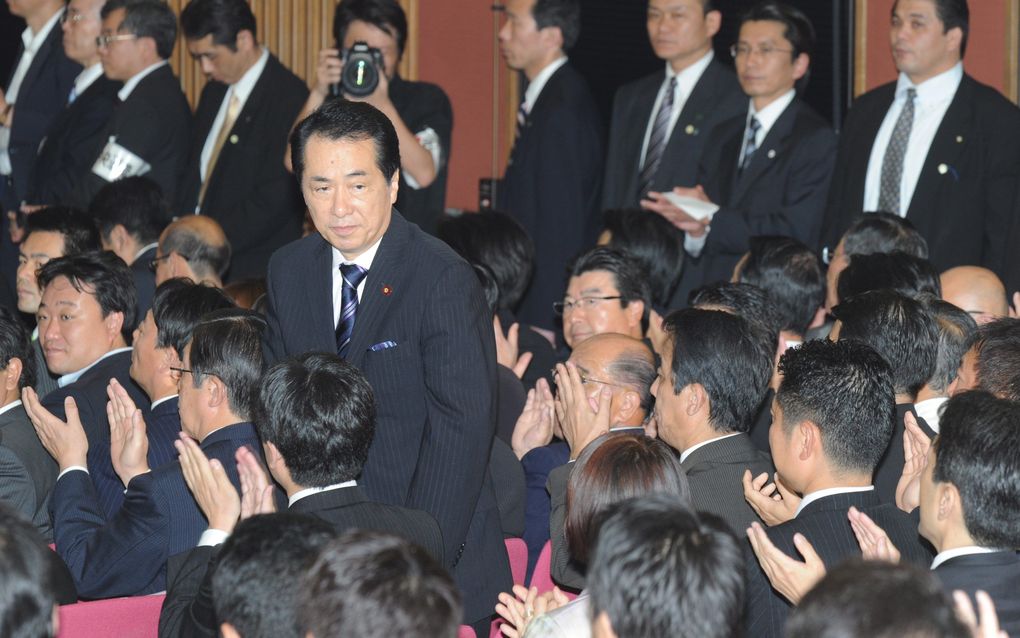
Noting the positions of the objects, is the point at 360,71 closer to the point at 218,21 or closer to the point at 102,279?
the point at 218,21

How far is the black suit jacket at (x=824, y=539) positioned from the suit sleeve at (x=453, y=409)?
53 centimetres

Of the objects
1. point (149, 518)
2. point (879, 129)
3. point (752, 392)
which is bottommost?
point (149, 518)

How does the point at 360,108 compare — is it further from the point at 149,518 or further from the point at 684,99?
the point at 684,99

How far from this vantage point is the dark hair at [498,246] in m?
4.30

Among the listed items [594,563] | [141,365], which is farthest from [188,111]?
[594,563]

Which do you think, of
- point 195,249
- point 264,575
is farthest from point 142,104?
point 264,575

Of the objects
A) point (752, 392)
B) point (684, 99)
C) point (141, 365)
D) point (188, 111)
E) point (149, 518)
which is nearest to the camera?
point (149, 518)

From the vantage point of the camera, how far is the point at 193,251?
4.61m

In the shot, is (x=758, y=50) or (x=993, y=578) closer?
(x=993, y=578)

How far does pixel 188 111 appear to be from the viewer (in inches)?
240

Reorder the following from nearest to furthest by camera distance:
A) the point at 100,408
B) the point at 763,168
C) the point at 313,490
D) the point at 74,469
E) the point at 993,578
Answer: the point at 993,578 < the point at 313,490 < the point at 74,469 < the point at 100,408 < the point at 763,168

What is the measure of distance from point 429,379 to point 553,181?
332 centimetres

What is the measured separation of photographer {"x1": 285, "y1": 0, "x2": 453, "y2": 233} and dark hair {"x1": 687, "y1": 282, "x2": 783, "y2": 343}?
1979 millimetres

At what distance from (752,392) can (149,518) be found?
1278mm
